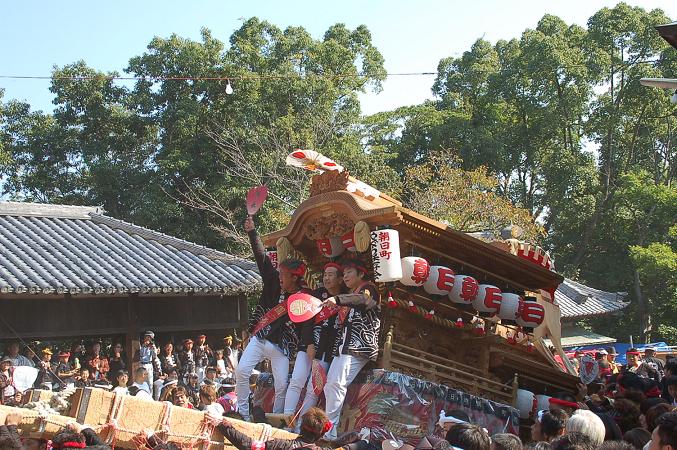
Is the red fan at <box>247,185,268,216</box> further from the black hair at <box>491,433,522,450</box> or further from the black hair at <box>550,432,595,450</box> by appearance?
the black hair at <box>550,432,595,450</box>

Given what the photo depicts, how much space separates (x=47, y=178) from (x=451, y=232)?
76.6 feet

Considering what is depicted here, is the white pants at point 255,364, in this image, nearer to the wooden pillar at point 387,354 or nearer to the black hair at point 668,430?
the wooden pillar at point 387,354

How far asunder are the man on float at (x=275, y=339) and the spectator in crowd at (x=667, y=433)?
5.44 meters

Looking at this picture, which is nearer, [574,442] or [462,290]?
[574,442]

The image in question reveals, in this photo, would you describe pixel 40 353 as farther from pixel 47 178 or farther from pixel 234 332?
pixel 47 178

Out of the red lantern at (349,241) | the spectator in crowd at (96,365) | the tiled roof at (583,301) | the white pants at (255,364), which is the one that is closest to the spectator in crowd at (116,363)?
the spectator in crowd at (96,365)

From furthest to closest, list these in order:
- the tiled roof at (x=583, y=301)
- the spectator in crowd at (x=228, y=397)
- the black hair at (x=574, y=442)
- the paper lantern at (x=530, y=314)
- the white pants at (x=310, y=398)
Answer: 1. the tiled roof at (x=583, y=301)
2. the paper lantern at (x=530, y=314)
3. the spectator in crowd at (x=228, y=397)
4. the white pants at (x=310, y=398)
5. the black hair at (x=574, y=442)

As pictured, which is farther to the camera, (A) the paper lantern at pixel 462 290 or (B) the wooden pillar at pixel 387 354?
(A) the paper lantern at pixel 462 290

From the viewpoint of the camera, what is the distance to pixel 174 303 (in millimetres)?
16094

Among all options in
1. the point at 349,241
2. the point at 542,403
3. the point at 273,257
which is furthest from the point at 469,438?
the point at 542,403

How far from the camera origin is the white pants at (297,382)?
932cm

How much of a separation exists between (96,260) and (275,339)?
7.11 metres

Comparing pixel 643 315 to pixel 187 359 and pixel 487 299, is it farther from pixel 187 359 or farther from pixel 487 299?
pixel 487 299

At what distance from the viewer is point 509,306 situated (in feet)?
35.9
